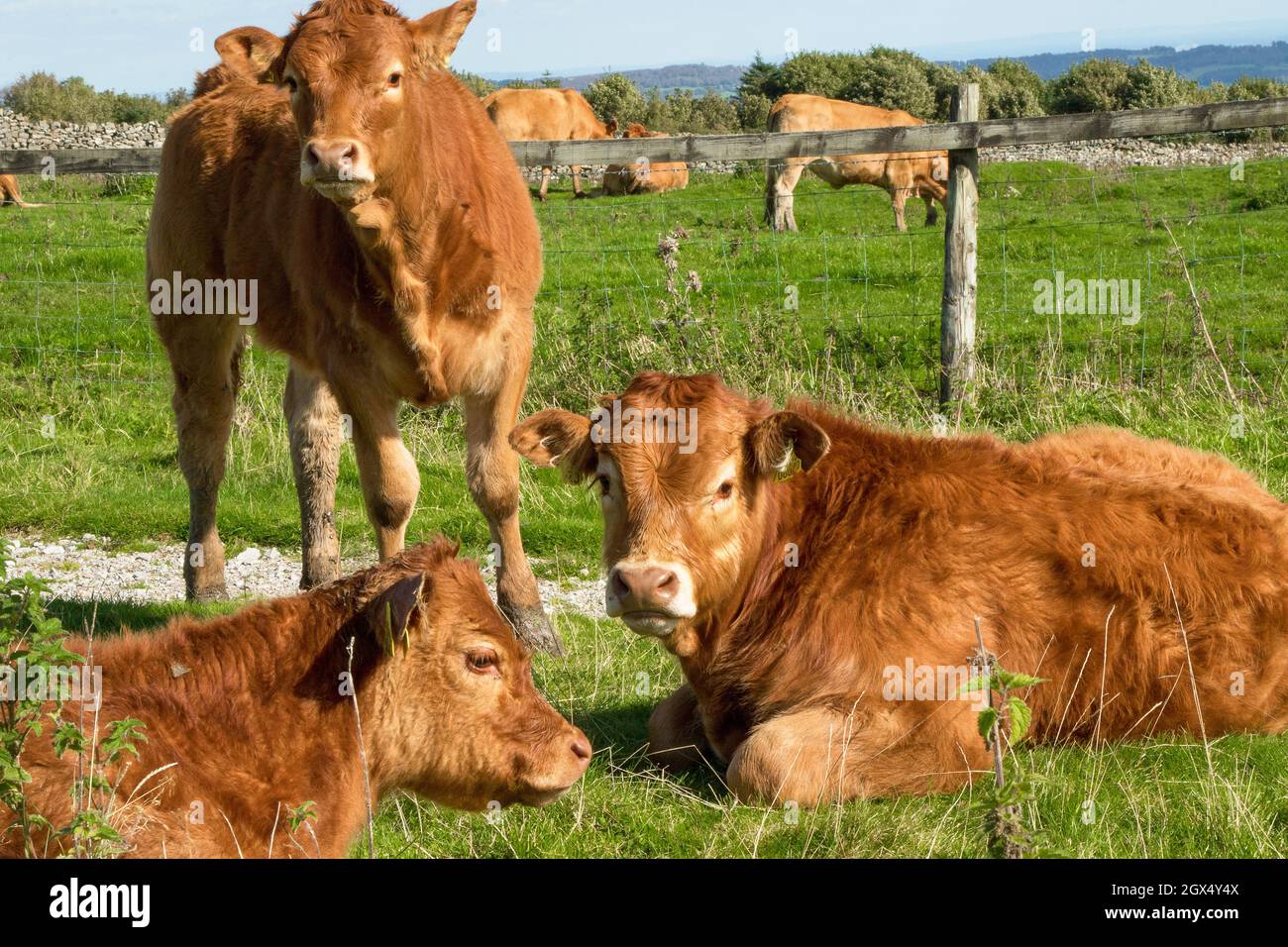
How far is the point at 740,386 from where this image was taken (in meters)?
10.1

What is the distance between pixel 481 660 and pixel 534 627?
9.13ft

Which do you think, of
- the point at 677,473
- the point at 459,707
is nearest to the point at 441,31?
the point at 677,473

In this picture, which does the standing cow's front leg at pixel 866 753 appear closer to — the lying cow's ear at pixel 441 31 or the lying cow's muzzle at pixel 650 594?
the lying cow's muzzle at pixel 650 594

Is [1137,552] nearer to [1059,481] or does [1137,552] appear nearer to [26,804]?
[1059,481]

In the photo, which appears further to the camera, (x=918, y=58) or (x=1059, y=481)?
(x=918, y=58)

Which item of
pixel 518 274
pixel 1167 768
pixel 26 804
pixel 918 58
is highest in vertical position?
pixel 918 58

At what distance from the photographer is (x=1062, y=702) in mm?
5344

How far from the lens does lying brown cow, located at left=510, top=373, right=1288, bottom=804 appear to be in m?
5.04

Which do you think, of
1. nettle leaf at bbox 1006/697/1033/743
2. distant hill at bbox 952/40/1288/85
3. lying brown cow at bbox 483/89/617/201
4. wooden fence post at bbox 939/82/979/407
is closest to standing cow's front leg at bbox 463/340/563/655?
nettle leaf at bbox 1006/697/1033/743

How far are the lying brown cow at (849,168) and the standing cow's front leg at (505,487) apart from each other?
13.0 metres

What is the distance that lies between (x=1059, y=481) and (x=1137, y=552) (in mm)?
483

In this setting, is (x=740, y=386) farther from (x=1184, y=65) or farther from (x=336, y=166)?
(x=1184, y=65)

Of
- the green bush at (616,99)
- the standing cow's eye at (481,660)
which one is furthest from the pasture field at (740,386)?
the green bush at (616,99)
